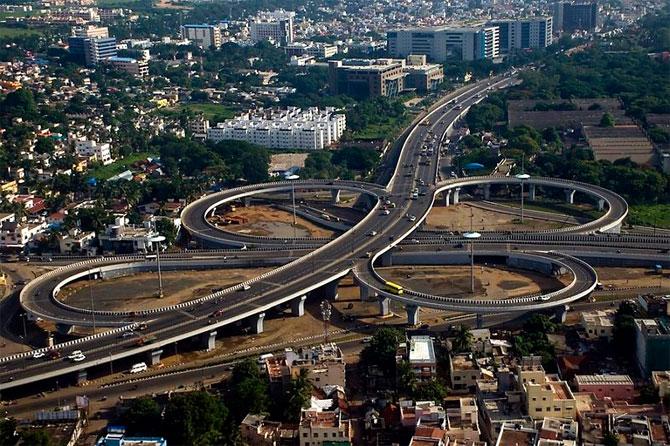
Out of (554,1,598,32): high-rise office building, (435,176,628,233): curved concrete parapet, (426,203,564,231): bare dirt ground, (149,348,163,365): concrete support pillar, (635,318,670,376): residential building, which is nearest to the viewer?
(635,318,670,376): residential building

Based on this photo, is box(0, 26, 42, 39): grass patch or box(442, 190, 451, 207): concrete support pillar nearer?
box(442, 190, 451, 207): concrete support pillar

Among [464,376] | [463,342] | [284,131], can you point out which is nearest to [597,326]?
[463,342]

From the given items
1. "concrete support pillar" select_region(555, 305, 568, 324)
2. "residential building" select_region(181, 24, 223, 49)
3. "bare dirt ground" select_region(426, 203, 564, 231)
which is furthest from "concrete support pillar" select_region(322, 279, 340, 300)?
"residential building" select_region(181, 24, 223, 49)

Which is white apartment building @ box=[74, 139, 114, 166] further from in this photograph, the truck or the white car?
the white car

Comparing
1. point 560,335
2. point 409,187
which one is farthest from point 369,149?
point 560,335

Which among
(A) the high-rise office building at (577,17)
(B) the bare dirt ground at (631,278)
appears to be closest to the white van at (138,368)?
(B) the bare dirt ground at (631,278)

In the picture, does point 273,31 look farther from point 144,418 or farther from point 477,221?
point 144,418

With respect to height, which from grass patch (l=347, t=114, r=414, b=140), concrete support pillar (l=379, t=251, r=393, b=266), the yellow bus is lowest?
concrete support pillar (l=379, t=251, r=393, b=266)

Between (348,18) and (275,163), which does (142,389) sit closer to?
(275,163)
